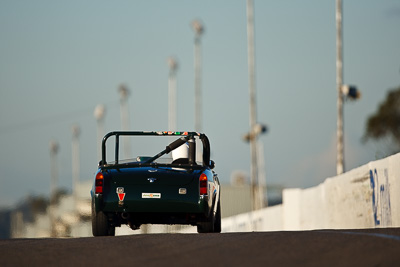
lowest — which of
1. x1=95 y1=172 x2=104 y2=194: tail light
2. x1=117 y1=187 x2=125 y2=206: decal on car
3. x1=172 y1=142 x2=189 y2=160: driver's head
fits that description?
x1=117 y1=187 x2=125 y2=206: decal on car

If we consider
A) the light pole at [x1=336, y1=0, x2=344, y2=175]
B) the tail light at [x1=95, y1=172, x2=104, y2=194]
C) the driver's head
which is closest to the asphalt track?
the tail light at [x1=95, y1=172, x2=104, y2=194]

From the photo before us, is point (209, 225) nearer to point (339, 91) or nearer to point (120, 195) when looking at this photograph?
point (120, 195)

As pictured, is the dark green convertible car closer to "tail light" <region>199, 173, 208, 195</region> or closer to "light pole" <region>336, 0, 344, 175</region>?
"tail light" <region>199, 173, 208, 195</region>

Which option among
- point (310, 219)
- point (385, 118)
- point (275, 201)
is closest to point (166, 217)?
point (310, 219)

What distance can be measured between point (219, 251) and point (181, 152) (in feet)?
19.0

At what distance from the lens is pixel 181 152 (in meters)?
16.8

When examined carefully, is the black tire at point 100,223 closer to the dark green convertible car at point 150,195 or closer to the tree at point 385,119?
the dark green convertible car at point 150,195

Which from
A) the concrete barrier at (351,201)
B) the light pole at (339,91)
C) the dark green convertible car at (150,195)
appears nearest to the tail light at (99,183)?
the dark green convertible car at (150,195)

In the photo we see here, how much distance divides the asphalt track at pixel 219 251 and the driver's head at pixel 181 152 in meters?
3.60

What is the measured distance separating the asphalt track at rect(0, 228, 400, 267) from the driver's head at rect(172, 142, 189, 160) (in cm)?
360

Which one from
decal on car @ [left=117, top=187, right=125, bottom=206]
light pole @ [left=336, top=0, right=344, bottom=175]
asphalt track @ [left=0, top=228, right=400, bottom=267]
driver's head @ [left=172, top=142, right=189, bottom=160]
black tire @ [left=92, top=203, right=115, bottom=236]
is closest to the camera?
asphalt track @ [left=0, top=228, right=400, bottom=267]

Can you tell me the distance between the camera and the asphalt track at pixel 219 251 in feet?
33.2

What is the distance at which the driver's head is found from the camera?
16.8 m

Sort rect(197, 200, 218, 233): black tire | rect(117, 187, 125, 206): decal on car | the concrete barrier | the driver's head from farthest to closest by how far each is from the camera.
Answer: the concrete barrier, the driver's head, rect(197, 200, 218, 233): black tire, rect(117, 187, 125, 206): decal on car
